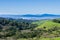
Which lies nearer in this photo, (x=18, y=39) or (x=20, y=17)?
(x=18, y=39)

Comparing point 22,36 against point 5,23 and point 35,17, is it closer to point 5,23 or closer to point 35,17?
point 5,23

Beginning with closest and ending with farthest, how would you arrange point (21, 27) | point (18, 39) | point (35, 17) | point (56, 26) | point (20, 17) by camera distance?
point (18, 39)
point (56, 26)
point (21, 27)
point (20, 17)
point (35, 17)

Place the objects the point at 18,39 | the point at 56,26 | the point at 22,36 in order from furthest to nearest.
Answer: the point at 56,26, the point at 22,36, the point at 18,39

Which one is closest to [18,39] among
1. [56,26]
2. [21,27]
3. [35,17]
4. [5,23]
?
[56,26]

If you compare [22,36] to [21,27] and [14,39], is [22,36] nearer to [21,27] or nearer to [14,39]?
[14,39]

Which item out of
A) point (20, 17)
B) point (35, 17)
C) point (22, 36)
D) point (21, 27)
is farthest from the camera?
point (35, 17)

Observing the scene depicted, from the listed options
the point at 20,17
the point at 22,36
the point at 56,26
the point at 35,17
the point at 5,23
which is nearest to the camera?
the point at 22,36

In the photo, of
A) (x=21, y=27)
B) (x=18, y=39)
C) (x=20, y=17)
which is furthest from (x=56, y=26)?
(x=20, y=17)

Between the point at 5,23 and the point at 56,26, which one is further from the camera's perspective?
the point at 5,23

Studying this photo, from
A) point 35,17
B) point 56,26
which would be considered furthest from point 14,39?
point 35,17
